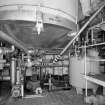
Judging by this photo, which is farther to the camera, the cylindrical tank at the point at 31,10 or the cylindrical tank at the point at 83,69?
the cylindrical tank at the point at 83,69

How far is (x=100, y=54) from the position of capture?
11.1ft

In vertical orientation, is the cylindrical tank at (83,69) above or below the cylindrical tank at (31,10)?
below

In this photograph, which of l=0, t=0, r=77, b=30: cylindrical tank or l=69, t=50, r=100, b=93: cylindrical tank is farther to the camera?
l=69, t=50, r=100, b=93: cylindrical tank

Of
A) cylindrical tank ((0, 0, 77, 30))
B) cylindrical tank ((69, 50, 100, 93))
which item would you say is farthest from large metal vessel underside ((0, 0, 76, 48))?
cylindrical tank ((69, 50, 100, 93))

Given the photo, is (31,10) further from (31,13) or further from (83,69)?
(83,69)

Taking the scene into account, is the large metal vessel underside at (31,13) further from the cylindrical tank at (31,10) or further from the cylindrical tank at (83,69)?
the cylindrical tank at (83,69)

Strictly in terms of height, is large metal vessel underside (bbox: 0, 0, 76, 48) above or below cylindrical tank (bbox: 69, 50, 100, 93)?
above

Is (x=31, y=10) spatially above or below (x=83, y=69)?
above

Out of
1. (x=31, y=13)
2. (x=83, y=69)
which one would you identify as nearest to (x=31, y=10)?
(x=31, y=13)

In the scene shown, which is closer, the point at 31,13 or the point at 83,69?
the point at 31,13

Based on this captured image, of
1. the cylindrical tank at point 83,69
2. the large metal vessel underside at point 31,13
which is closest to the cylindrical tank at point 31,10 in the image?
the large metal vessel underside at point 31,13

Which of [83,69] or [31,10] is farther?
[83,69]

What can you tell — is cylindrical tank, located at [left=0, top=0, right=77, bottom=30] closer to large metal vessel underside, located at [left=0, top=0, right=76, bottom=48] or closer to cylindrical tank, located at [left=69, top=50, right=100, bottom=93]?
large metal vessel underside, located at [left=0, top=0, right=76, bottom=48]

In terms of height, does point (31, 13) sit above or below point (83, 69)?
above
